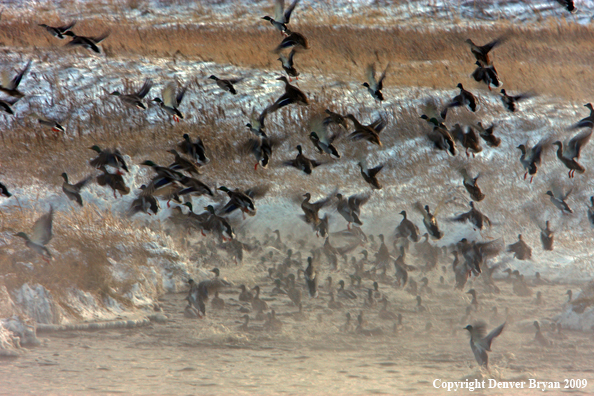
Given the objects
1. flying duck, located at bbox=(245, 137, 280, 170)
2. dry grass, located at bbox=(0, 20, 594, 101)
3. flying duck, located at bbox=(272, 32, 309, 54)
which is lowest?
flying duck, located at bbox=(245, 137, 280, 170)

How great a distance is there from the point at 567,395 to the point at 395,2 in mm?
6175

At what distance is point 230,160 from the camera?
7.39m

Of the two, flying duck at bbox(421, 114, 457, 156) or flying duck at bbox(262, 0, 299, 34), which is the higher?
flying duck at bbox(262, 0, 299, 34)

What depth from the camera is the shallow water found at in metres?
3.51

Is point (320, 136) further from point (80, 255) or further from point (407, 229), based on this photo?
point (80, 255)

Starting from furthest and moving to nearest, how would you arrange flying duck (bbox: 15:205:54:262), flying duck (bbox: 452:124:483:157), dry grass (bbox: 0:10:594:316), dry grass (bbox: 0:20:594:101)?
dry grass (bbox: 0:20:594:101)
dry grass (bbox: 0:10:594:316)
flying duck (bbox: 452:124:483:157)
flying duck (bbox: 15:205:54:262)

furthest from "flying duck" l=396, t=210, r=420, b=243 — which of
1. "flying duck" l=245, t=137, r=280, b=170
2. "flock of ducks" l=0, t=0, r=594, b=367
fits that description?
"flying duck" l=245, t=137, r=280, b=170

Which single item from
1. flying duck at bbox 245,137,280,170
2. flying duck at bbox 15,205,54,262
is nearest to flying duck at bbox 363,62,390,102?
flying duck at bbox 245,137,280,170

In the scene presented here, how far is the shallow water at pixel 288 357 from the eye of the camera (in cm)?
351

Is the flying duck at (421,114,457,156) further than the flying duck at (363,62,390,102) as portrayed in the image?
Yes

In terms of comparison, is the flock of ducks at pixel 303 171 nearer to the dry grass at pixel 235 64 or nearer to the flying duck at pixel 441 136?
the flying duck at pixel 441 136

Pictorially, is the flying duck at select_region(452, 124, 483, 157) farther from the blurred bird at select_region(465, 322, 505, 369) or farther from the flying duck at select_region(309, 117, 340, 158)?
the blurred bird at select_region(465, 322, 505, 369)

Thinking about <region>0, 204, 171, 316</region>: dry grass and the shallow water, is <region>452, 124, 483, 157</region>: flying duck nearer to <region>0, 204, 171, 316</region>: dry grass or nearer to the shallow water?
the shallow water

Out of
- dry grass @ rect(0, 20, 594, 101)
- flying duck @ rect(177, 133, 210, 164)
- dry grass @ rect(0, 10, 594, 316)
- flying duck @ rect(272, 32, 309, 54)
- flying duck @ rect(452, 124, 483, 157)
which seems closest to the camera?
flying duck @ rect(272, 32, 309, 54)
